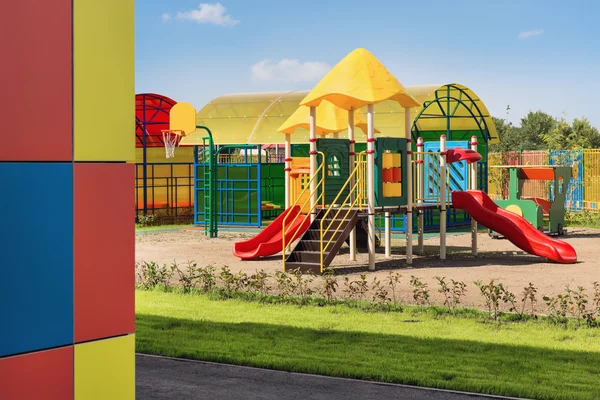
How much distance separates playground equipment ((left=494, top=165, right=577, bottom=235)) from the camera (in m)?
23.3

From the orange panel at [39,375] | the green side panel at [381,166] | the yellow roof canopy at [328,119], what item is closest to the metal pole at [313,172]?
the green side panel at [381,166]

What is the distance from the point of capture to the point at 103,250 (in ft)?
18.0

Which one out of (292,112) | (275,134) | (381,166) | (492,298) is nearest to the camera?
(492,298)

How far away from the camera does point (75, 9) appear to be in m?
5.32

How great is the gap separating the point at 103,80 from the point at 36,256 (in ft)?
3.68

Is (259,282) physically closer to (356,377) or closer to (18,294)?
(356,377)

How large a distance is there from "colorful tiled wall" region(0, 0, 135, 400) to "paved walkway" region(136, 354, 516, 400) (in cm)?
191

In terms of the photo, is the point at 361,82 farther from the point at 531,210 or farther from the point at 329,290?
the point at 531,210

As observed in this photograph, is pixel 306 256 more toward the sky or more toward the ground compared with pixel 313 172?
more toward the ground

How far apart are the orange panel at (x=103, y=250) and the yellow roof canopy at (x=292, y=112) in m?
20.1

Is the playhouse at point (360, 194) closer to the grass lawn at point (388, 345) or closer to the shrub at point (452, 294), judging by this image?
the shrub at point (452, 294)

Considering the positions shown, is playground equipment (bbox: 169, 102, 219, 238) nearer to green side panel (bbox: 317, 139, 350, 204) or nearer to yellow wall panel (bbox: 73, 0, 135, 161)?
green side panel (bbox: 317, 139, 350, 204)

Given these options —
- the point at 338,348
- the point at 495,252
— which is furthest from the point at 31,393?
the point at 495,252

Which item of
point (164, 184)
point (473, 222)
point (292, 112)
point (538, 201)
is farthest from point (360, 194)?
point (164, 184)
